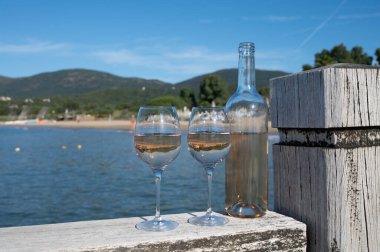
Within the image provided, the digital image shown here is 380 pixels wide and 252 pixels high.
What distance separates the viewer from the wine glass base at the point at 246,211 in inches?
69.8

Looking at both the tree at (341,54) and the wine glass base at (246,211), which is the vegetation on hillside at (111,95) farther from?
the wine glass base at (246,211)

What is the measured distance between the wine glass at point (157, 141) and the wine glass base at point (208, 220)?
9 centimetres

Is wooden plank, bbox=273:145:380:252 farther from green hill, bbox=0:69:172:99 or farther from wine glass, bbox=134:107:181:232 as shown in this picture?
green hill, bbox=0:69:172:99

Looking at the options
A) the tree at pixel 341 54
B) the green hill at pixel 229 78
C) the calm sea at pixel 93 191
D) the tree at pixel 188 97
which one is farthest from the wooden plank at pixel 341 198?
the green hill at pixel 229 78

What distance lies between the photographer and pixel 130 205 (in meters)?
10.0

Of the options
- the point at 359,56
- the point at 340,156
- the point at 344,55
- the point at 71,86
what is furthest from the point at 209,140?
the point at 71,86

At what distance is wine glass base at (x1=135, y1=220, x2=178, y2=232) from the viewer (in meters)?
1.53

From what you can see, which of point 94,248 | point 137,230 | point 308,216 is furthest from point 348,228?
point 94,248

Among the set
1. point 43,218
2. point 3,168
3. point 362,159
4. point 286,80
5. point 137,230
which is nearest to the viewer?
point 137,230

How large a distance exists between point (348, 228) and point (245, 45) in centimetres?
88

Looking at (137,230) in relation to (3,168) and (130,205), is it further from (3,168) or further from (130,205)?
(3,168)

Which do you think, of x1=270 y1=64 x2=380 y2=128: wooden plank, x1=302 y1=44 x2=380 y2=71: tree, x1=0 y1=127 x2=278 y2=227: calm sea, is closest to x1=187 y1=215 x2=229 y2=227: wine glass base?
x1=270 y1=64 x2=380 y2=128: wooden plank

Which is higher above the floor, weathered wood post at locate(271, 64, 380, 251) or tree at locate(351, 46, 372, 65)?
tree at locate(351, 46, 372, 65)

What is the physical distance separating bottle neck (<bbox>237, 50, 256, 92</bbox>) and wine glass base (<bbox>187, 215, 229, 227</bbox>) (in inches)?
22.7
